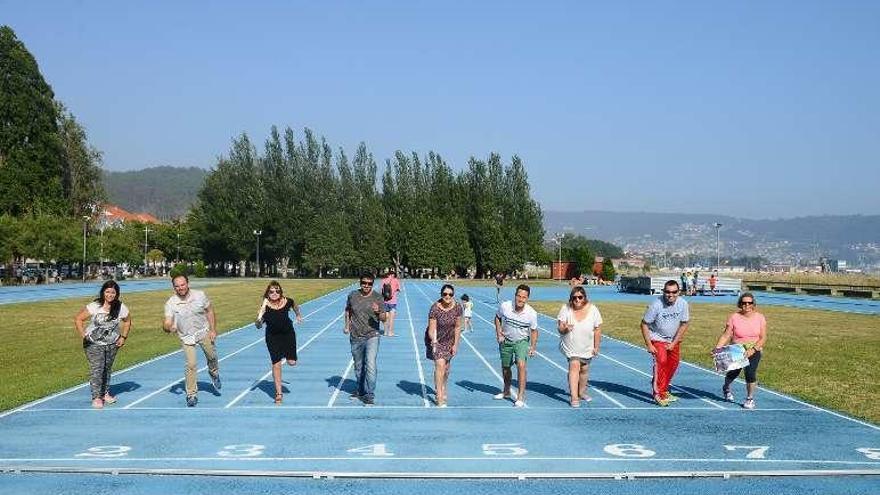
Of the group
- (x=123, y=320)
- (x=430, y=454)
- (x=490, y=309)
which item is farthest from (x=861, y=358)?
(x=490, y=309)

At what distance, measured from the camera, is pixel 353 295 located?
43.0 ft

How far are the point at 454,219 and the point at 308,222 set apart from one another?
15027mm

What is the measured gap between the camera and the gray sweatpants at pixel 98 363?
12.5 metres

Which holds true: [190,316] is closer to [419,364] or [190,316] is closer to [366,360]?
[366,360]

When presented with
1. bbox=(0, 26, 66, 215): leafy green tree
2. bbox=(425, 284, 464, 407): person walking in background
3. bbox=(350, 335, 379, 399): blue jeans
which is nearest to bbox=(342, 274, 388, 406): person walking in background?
bbox=(350, 335, 379, 399): blue jeans

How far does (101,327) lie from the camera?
40.7 feet

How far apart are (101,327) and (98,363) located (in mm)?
488

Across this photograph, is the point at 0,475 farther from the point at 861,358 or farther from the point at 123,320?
the point at 861,358

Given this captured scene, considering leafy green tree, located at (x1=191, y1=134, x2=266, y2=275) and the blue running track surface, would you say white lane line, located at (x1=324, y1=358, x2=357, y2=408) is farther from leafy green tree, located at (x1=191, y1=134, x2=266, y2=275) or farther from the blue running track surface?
leafy green tree, located at (x1=191, y1=134, x2=266, y2=275)

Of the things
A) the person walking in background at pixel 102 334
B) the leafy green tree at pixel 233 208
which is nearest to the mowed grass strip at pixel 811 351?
the person walking in background at pixel 102 334

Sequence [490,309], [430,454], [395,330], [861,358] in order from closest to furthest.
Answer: [430,454] < [861,358] < [395,330] < [490,309]

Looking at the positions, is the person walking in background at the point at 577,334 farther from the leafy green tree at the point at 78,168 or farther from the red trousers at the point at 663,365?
the leafy green tree at the point at 78,168

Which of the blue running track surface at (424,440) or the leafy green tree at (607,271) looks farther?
the leafy green tree at (607,271)

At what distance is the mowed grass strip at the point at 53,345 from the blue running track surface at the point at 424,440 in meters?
1.06
